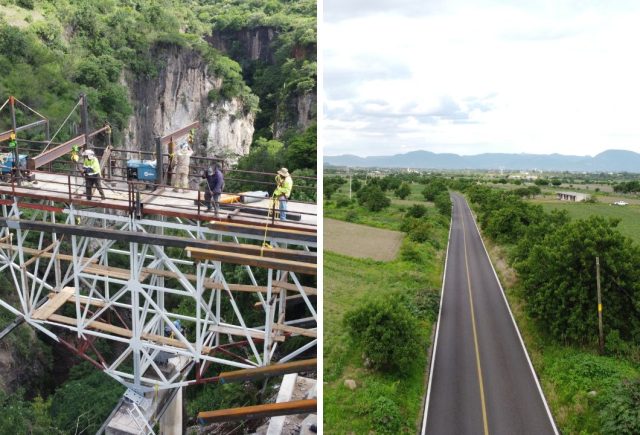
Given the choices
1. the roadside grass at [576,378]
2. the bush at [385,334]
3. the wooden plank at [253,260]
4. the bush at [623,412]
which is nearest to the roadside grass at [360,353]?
the bush at [385,334]

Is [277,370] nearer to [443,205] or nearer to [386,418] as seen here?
[386,418]

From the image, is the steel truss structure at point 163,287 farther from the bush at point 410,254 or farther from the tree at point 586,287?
the bush at point 410,254

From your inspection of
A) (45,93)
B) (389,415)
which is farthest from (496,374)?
(45,93)

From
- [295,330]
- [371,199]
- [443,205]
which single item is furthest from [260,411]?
[443,205]

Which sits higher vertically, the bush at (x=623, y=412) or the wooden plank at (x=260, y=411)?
the wooden plank at (x=260, y=411)

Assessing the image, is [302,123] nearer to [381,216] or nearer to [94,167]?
[381,216]

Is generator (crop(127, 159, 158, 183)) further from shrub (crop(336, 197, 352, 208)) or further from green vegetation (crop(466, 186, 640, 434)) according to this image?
shrub (crop(336, 197, 352, 208))

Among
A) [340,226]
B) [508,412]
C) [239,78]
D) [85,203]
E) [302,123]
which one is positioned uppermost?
[239,78]
